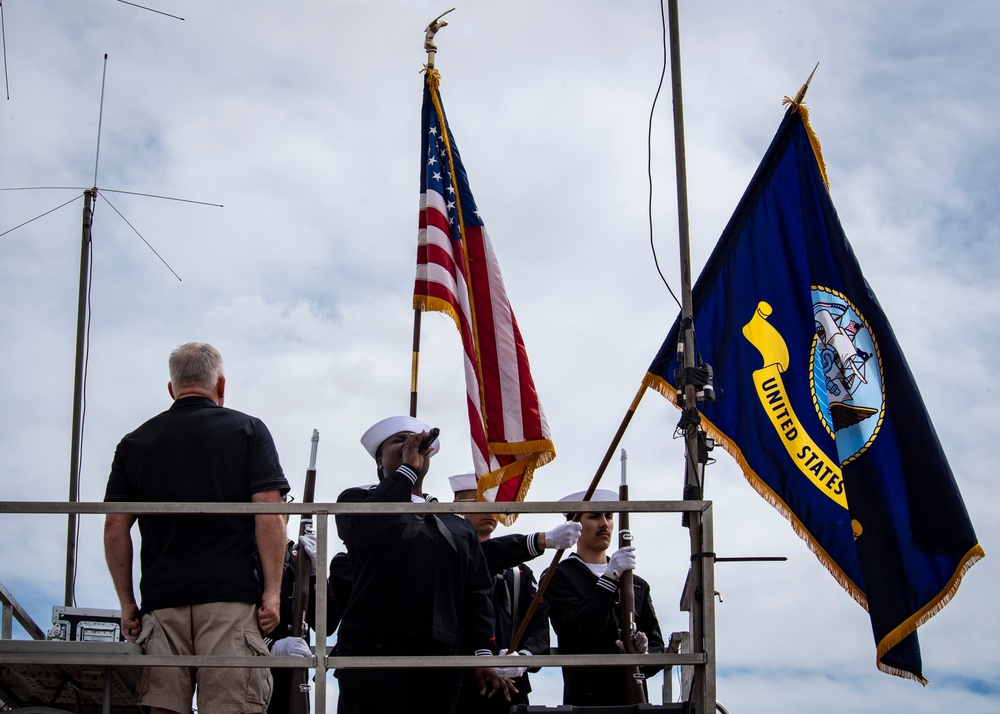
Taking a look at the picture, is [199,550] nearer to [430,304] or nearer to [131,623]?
[131,623]

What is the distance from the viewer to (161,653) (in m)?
5.80

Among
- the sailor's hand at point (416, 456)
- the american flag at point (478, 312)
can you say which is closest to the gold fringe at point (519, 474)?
the american flag at point (478, 312)

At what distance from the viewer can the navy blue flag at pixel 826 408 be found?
25.1 feet

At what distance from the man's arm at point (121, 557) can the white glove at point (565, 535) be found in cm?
235

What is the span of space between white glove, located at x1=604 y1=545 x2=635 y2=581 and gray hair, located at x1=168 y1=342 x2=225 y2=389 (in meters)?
2.86

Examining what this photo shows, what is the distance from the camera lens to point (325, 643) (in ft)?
19.2

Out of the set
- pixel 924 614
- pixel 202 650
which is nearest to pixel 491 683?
pixel 202 650

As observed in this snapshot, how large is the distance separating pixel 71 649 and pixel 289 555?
253cm

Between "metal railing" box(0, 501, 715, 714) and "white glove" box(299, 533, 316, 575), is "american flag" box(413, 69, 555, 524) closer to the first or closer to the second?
"white glove" box(299, 533, 316, 575)

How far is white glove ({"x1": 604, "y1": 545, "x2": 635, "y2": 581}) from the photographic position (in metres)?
8.04

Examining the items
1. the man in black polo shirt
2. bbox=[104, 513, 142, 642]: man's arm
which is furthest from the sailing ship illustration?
bbox=[104, 513, 142, 642]: man's arm

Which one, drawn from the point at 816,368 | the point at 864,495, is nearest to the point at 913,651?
the point at 864,495

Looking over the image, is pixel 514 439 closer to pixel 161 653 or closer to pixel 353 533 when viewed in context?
pixel 353 533

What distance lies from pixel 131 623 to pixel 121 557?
30 centimetres
